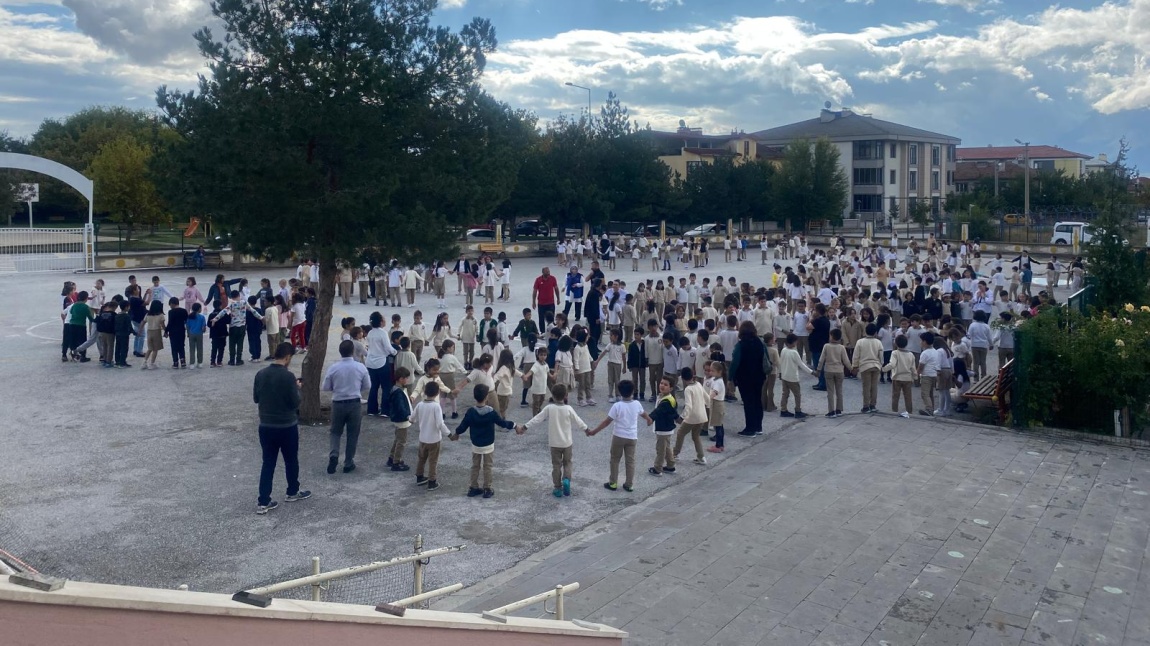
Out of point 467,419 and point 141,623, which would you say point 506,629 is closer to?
point 141,623

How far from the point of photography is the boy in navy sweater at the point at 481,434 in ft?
35.9

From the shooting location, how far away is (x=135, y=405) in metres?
15.3

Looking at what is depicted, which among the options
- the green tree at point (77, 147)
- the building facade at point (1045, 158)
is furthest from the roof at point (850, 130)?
the green tree at point (77, 147)

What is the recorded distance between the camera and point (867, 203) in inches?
3361

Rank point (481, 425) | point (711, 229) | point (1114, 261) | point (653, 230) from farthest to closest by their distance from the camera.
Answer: point (711, 229)
point (653, 230)
point (1114, 261)
point (481, 425)

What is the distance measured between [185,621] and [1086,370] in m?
14.1

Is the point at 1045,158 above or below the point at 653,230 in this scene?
above

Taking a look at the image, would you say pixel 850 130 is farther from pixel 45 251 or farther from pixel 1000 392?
pixel 1000 392

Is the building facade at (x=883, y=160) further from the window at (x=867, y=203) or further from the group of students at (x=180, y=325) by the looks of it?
the group of students at (x=180, y=325)

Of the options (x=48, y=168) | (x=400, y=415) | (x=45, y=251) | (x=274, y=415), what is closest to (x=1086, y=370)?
(x=400, y=415)

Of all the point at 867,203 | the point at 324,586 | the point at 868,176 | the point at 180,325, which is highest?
the point at 868,176

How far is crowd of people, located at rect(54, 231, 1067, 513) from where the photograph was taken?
37.2ft

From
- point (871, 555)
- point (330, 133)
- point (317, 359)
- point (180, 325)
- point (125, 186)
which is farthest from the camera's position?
point (125, 186)

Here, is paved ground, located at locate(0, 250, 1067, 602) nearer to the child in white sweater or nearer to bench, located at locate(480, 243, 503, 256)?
the child in white sweater
